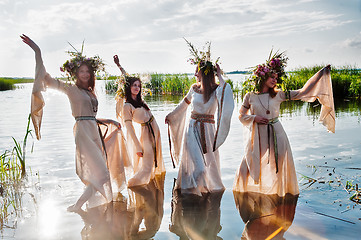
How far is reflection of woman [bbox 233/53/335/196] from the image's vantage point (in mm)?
5723

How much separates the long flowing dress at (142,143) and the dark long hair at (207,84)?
50.9 inches

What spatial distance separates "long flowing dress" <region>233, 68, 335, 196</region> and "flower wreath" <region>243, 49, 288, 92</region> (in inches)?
7.7

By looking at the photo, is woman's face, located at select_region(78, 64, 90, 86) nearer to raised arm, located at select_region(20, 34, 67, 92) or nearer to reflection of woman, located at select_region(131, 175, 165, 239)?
raised arm, located at select_region(20, 34, 67, 92)

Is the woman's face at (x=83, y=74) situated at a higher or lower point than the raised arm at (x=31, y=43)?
lower

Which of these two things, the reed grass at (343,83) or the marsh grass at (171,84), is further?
the marsh grass at (171,84)

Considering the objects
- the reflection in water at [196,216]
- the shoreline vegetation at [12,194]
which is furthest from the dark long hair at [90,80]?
the reflection in water at [196,216]

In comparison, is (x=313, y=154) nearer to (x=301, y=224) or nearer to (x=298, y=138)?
(x=298, y=138)

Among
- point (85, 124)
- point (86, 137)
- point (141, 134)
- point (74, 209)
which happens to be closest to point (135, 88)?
point (141, 134)

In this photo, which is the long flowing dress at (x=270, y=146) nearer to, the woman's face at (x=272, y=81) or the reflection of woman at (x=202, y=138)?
the woman's face at (x=272, y=81)

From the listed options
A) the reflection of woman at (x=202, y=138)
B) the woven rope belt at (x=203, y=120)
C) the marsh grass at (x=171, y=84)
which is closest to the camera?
the reflection of woman at (x=202, y=138)

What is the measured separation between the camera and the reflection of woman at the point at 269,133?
5723mm

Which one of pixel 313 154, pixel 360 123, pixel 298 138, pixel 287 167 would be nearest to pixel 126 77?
pixel 287 167

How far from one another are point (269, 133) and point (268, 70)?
1.00 m

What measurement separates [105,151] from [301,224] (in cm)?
307
